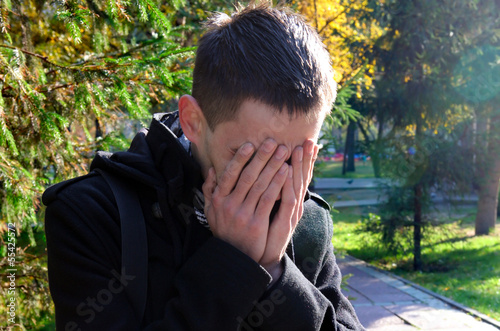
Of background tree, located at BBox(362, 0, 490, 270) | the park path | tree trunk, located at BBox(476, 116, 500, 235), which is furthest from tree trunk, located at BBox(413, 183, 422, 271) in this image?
tree trunk, located at BBox(476, 116, 500, 235)

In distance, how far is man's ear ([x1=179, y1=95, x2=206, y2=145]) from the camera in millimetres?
1695

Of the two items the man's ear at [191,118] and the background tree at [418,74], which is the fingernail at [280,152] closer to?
the man's ear at [191,118]

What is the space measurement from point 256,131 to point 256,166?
0.40 feet

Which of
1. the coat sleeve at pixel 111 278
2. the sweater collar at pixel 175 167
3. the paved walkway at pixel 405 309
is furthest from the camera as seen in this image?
the paved walkway at pixel 405 309

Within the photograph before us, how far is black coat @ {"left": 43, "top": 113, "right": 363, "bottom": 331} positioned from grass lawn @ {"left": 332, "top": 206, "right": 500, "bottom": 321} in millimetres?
6564

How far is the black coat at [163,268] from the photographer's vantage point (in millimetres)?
1410

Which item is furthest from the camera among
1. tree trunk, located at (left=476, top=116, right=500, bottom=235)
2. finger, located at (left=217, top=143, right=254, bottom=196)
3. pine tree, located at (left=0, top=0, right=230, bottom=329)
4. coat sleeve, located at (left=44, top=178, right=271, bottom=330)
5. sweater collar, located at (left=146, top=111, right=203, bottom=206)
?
tree trunk, located at (left=476, top=116, right=500, bottom=235)

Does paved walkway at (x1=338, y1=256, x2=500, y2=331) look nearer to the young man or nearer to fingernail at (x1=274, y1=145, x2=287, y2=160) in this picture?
the young man

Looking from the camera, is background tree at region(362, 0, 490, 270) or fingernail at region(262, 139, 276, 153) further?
background tree at region(362, 0, 490, 270)

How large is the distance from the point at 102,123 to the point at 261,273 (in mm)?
2636

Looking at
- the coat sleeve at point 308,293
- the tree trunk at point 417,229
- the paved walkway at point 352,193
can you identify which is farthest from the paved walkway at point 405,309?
the paved walkway at point 352,193

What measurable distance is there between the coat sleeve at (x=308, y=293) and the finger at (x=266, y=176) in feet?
0.75

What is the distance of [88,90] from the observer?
9.51 ft

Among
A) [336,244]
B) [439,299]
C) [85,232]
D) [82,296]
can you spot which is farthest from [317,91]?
[336,244]
